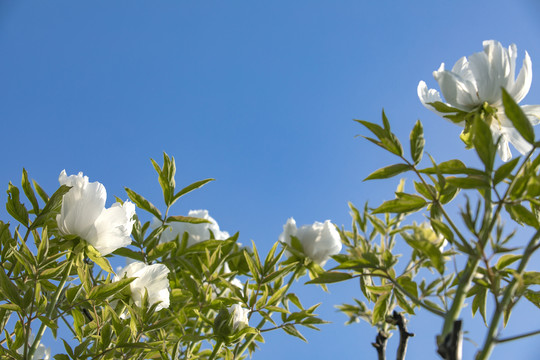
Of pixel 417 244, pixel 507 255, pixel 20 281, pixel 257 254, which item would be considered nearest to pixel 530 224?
pixel 507 255

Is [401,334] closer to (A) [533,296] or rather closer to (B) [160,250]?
(A) [533,296]

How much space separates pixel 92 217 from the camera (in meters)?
0.82

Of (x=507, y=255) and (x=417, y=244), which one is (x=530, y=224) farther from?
(x=417, y=244)

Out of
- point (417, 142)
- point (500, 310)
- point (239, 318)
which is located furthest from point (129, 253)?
point (500, 310)

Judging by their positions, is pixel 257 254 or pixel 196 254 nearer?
pixel 257 254

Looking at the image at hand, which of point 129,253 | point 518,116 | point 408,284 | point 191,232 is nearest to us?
point 518,116

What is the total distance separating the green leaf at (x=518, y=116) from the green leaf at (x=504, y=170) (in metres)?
0.03

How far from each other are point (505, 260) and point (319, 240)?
1.58ft

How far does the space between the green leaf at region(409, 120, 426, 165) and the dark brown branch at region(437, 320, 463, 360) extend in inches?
10.7

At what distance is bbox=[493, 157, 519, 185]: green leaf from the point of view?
20.6 inches

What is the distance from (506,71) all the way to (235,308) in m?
0.63

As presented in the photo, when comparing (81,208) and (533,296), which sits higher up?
(81,208)

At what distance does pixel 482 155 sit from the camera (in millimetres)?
523

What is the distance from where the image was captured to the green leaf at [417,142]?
64 centimetres
